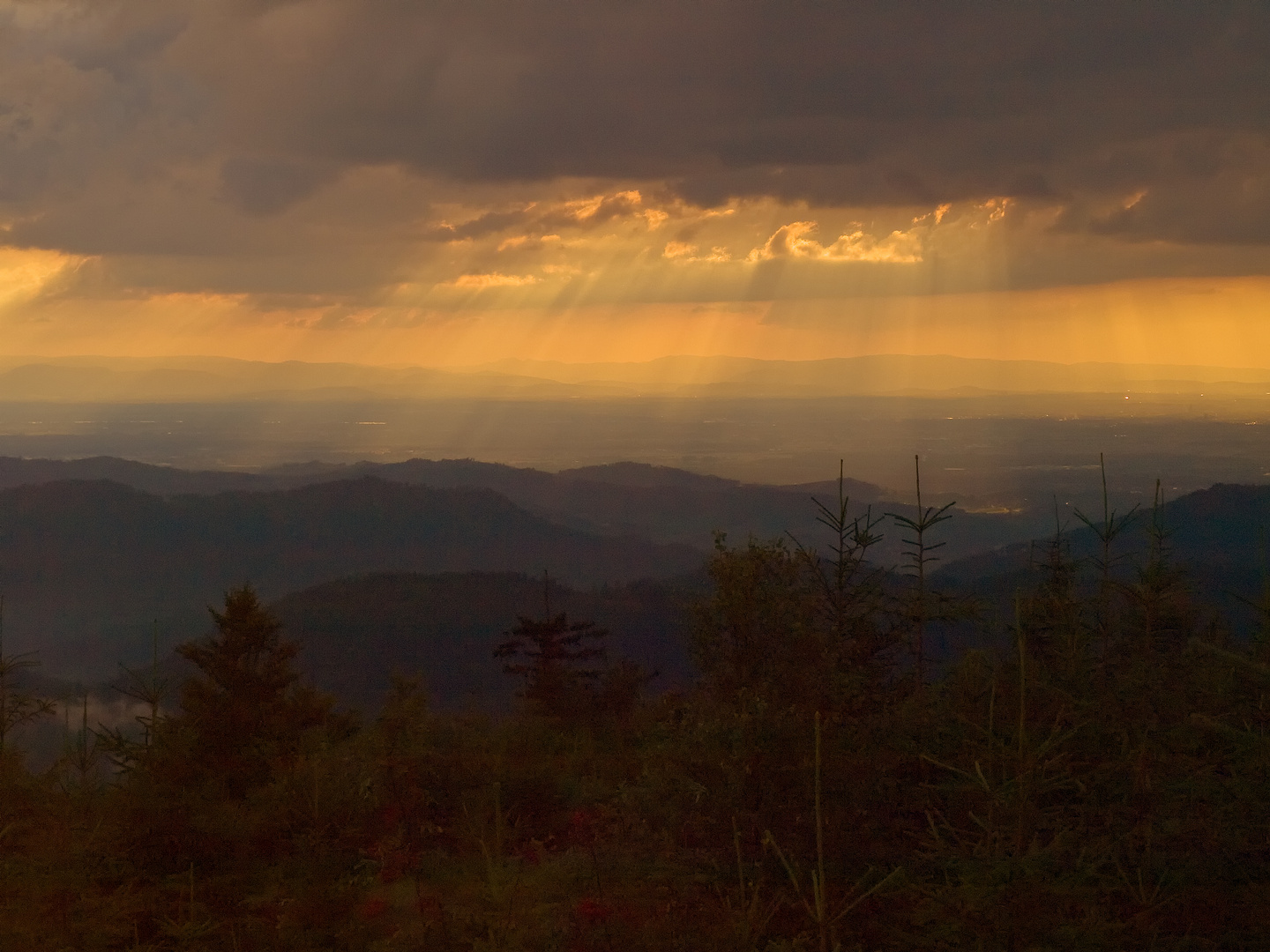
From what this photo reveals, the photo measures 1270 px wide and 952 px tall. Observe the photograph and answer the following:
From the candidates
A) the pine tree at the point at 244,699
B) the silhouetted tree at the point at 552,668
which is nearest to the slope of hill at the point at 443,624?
the silhouetted tree at the point at 552,668

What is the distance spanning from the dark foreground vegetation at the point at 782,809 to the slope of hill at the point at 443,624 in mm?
93069

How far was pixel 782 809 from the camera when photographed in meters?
8.65

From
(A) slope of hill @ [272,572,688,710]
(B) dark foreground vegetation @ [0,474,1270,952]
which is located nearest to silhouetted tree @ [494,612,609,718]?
(B) dark foreground vegetation @ [0,474,1270,952]

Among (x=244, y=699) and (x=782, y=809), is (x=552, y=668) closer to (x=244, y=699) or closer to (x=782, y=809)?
(x=244, y=699)

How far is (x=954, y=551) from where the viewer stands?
18025cm

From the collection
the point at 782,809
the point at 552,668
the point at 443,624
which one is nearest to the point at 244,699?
the point at 782,809

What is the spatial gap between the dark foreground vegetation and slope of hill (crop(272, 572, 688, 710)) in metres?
93.1

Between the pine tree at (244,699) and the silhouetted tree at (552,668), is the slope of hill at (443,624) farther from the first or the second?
the pine tree at (244,699)

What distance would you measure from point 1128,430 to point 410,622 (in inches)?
4237

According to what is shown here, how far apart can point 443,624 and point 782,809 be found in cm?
13853

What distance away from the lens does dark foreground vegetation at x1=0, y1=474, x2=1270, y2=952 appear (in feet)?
21.7

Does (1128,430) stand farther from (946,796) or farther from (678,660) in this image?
(946,796)

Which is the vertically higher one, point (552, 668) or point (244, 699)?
point (244, 699)

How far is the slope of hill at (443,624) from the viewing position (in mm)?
121625
